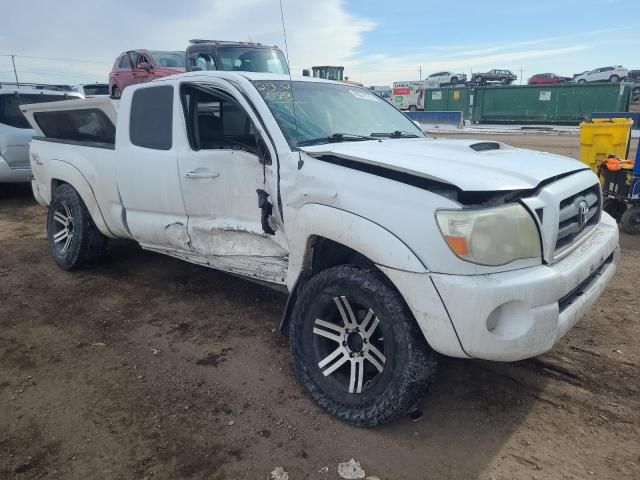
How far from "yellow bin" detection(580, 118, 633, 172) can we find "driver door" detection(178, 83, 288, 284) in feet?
21.5

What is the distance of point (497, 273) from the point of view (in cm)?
227

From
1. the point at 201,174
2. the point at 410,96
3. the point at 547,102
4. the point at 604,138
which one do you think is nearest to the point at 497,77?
the point at 410,96

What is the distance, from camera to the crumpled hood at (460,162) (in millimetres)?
2389

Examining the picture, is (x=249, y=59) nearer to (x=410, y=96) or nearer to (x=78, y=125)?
(x=78, y=125)

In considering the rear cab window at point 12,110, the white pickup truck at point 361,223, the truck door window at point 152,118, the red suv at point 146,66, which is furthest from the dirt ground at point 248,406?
the red suv at point 146,66

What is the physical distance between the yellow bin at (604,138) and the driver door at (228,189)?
6540mm

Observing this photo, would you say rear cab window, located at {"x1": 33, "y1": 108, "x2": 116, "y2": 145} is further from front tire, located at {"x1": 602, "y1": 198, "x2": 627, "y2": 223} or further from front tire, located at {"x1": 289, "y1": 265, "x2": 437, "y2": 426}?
front tire, located at {"x1": 602, "y1": 198, "x2": 627, "y2": 223}

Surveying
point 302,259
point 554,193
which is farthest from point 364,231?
point 554,193

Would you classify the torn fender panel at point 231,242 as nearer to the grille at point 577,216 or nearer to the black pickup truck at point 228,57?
the grille at point 577,216

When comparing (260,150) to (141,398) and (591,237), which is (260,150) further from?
(591,237)

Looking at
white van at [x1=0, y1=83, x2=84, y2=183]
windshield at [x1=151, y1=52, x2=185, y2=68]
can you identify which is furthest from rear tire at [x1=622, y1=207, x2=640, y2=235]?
windshield at [x1=151, y1=52, x2=185, y2=68]

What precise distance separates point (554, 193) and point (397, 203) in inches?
31.9

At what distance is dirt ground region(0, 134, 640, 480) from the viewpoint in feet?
8.00

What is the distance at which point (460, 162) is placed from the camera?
264 centimetres
